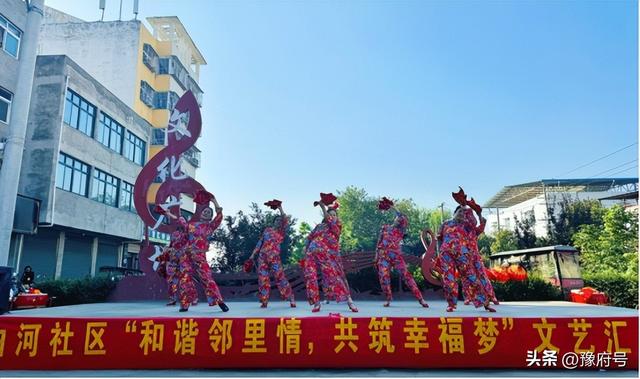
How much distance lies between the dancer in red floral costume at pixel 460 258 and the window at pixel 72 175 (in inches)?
473

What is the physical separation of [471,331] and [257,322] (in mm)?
1788

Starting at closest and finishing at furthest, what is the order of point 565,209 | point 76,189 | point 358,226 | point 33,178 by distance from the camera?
point 33,178 < point 76,189 < point 565,209 < point 358,226

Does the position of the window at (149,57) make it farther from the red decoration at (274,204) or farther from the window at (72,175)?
the red decoration at (274,204)

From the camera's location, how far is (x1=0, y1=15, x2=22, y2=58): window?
1211cm

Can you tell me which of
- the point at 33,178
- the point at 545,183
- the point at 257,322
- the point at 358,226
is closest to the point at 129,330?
the point at 257,322

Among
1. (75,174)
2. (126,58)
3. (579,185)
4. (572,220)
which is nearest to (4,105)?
(75,174)

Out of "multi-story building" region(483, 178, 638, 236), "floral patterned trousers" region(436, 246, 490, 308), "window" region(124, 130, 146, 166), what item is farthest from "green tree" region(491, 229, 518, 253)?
"floral patterned trousers" region(436, 246, 490, 308)

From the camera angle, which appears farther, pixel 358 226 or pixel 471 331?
pixel 358 226

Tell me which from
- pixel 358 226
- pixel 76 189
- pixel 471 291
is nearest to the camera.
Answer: pixel 471 291

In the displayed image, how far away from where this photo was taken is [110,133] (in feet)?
53.9

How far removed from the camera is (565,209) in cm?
2147

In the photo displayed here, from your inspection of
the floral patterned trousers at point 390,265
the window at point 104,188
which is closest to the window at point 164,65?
the window at point 104,188

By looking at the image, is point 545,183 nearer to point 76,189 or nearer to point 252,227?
point 252,227

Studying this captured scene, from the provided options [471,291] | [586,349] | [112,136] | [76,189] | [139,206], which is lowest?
[586,349]
